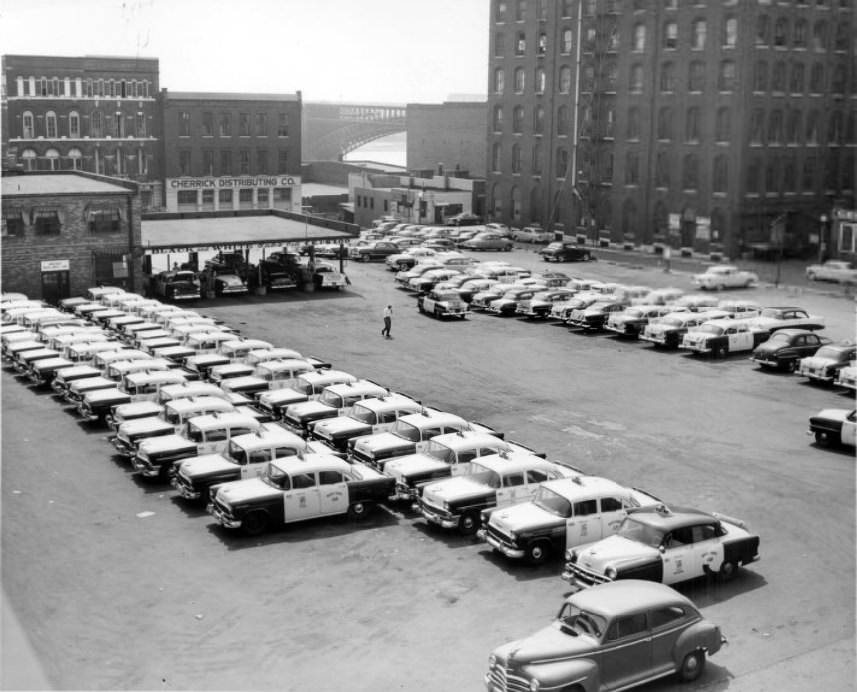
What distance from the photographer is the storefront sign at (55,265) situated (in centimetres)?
4962

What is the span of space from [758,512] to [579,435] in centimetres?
669

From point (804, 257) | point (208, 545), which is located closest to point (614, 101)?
point (804, 257)

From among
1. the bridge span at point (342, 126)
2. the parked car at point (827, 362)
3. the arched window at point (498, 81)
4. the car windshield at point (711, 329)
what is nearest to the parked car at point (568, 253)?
the arched window at point (498, 81)

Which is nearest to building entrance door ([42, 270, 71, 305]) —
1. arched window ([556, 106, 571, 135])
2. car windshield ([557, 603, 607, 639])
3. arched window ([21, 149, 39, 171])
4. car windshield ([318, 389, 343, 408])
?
car windshield ([318, 389, 343, 408])

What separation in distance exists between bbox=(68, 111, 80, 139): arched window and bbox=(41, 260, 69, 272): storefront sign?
4910 cm

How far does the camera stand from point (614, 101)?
20469 mm

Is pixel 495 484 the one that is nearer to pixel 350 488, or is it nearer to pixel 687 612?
pixel 350 488

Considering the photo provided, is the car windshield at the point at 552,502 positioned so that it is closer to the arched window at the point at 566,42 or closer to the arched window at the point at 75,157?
the arched window at the point at 566,42

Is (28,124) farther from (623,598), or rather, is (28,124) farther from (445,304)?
(623,598)

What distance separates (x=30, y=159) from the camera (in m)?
93.5

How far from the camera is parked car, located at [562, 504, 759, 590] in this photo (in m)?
17.3

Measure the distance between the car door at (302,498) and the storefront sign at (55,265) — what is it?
107 feet

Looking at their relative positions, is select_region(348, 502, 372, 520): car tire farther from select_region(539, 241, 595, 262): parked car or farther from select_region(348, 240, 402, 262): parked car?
select_region(348, 240, 402, 262): parked car

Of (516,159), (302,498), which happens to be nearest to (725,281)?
(302,498)
